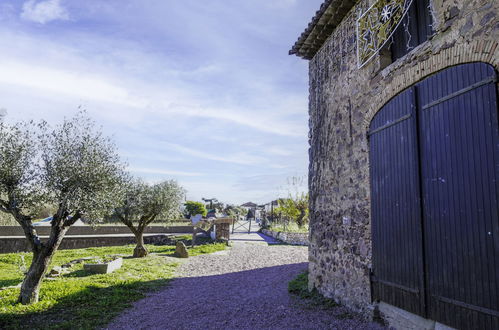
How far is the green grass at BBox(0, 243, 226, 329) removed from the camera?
6.12 meters

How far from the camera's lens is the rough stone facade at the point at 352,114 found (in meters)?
4.12

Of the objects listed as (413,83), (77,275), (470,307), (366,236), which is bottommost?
(77,275)

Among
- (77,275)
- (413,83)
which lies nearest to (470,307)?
(413,83)

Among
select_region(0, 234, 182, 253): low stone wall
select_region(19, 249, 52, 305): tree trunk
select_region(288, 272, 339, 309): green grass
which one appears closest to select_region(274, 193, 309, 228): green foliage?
select_region(0, 234, 182, 253): low stone wall

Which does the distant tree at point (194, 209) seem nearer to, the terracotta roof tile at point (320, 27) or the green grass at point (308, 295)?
the green grass at point (308, 295)

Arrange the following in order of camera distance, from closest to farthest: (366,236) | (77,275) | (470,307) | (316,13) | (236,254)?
(470,307) < (366,236) < (316,13) < (77,275) < (236,254)

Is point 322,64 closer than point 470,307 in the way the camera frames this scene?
No

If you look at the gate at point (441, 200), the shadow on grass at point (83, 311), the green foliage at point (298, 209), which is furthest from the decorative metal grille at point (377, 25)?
the green foliage at point (298, 209)

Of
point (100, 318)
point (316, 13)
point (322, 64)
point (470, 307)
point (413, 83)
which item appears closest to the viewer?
point (470, 307)

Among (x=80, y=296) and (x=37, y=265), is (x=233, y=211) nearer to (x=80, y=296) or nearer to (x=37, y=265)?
(x=80, y=296)

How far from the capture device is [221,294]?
8469 millimetres

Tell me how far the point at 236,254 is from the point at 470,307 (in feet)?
44.2

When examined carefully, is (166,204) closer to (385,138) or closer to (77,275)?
(77,275)

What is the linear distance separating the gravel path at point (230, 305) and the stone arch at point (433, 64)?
3751mm
